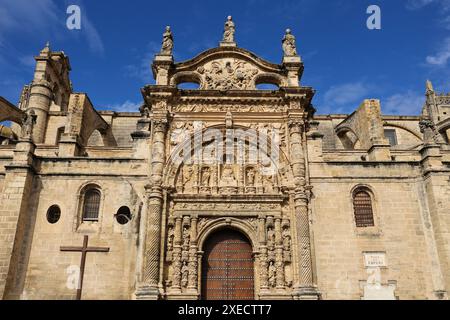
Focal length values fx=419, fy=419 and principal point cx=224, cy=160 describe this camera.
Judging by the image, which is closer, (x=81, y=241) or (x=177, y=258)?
(x=177, y=258)

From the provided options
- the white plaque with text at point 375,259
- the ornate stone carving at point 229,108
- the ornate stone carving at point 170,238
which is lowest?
the white plaque with text at point 375,259

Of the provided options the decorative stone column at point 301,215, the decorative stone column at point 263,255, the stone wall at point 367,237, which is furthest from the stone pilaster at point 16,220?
the stone wall at point 367,237

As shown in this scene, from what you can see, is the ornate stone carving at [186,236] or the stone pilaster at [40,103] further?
the stone pilaster at [40,103]

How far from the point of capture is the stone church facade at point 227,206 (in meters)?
15.1

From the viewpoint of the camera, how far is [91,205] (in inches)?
650

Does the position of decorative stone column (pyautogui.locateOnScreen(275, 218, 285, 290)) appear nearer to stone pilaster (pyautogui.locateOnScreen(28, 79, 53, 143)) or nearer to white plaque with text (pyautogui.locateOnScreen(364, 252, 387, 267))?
white plaque with text (pyautogui.locateOnScreen(364, 252, 387, 267))

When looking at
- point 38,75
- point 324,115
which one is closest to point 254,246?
point 324,115

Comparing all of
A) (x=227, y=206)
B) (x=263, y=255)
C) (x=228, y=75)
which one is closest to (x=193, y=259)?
(x=227, y=206)

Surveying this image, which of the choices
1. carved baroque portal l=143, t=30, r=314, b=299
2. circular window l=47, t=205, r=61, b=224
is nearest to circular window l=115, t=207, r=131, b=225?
carved baroque portal l=143, t=30, r=314, b=299

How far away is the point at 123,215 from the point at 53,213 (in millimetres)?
2779

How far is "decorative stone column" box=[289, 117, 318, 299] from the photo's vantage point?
14.6 m

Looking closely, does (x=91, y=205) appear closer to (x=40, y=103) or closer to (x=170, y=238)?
(x=170, y=238)

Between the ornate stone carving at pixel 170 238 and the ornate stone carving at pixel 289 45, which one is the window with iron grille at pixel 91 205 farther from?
the ornate stone carving at pixel 289 45

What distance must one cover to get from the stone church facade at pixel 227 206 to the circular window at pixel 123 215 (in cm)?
4
